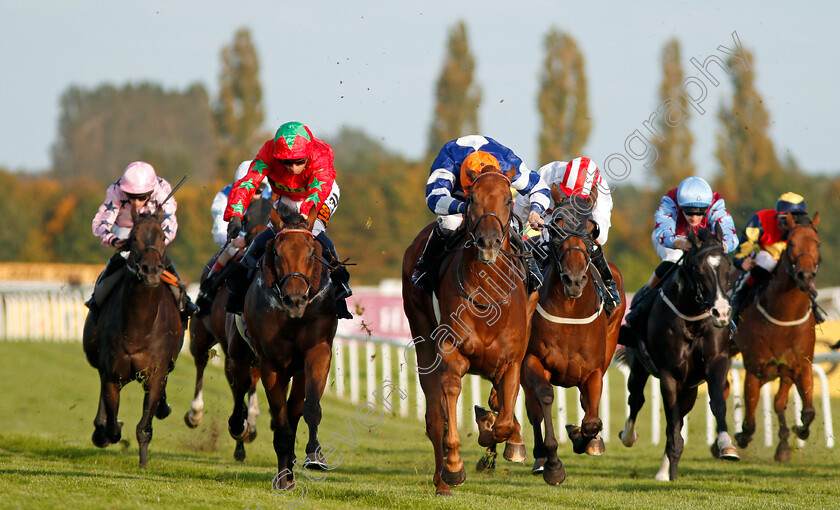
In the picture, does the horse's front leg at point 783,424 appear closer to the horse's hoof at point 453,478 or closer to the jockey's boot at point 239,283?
the horse's hoof at point 453,478

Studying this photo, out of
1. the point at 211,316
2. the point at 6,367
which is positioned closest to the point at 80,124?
the point at 6,367

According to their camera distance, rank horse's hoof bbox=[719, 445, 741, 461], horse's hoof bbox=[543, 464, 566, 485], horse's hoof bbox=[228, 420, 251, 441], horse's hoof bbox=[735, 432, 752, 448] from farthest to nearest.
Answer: horse's hoof bbox=[735, 432, 752, 448] → horse's hoof bbox=[228, 420, 251, 441] → horse's hoof bbox=[719, 445, 741, 461] → horse's hoof bbox=[543, 464, 566, 485]

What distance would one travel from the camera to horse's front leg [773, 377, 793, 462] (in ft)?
30.6

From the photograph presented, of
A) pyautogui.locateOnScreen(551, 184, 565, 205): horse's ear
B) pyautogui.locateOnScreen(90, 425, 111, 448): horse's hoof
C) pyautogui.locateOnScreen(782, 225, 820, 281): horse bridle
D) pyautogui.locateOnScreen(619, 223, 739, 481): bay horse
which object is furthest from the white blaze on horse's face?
pyautogui.locateOnScreen(90, 425, 111, 448): horse's hoof

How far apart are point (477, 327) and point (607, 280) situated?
191 cm

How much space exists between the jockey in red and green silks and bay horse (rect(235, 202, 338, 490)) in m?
0.17

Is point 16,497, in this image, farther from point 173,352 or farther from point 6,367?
point 6,367

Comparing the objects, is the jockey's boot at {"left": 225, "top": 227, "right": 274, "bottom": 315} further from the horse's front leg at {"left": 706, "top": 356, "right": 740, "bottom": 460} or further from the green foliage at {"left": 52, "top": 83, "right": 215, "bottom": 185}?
the green foliage at {"left": 52, "top": 83, "right": 215, "bottom": 185}

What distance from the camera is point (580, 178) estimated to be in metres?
7.40

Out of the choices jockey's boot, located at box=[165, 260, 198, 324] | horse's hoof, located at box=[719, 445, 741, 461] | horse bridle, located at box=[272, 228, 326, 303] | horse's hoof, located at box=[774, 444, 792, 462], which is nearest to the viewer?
horse bridle, located at box=[272, 228, 326, 303]

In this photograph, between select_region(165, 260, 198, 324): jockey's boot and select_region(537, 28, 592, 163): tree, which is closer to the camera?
select_region(165, 260, 198, 324): jockey's boot

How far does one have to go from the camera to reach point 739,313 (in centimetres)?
955

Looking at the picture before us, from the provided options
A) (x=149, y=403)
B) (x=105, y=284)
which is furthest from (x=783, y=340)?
(x=105, y=284)

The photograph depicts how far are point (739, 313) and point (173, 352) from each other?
5.20m
